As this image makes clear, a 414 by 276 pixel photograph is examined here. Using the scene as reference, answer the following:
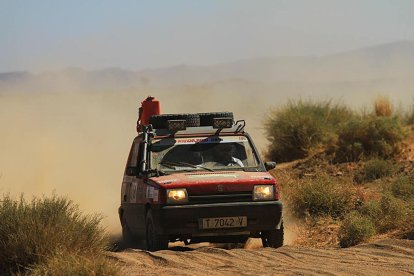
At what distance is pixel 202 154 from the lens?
46.4 feet

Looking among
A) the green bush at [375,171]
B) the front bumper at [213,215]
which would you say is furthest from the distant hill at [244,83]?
the front bumper at [213,215]

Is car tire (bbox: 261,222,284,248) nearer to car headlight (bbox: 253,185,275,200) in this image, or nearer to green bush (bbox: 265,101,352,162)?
car headlight (bbox: 253,185,275,200)

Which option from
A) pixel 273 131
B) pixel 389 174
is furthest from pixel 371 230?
pixel 273 131

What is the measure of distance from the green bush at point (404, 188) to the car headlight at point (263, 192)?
15.4 feet

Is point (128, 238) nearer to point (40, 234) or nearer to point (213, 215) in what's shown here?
point (213, 215)

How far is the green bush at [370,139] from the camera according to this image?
23.8 metres

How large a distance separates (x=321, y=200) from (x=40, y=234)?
24.4 feet

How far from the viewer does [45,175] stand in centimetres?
3092

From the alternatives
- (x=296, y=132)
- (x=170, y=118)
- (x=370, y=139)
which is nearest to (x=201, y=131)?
(x=170, y=118)

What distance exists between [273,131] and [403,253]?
50.3ft

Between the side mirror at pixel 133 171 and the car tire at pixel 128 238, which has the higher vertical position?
the side mirror at pixel 133 171

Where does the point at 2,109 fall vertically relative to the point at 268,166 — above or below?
above

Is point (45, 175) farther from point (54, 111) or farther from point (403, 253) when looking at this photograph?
point (54, 111)

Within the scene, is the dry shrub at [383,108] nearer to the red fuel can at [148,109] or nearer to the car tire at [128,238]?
the red fuel can at [148,109]
